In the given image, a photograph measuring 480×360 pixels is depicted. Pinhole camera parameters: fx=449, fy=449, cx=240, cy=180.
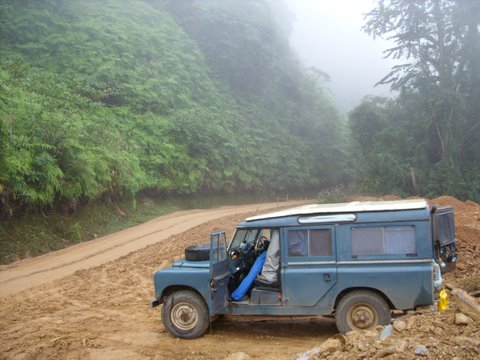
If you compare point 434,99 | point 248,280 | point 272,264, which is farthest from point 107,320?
point 434,99

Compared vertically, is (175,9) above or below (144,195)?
above

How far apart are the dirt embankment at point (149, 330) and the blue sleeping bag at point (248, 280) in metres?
0.70

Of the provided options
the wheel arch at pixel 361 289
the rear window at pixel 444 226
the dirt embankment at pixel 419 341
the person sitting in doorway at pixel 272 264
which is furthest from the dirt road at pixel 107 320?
the rear window at pixel 444 226

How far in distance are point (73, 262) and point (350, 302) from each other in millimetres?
9756

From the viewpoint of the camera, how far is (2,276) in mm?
12297

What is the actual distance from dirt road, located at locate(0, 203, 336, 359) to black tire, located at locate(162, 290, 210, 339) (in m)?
0.15

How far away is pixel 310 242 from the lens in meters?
7.24

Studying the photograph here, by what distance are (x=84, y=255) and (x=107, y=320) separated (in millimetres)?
6461

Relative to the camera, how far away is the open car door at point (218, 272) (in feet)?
24.1

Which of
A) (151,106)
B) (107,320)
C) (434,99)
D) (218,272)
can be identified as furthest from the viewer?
(151,106)

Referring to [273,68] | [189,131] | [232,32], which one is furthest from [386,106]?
[232,32]

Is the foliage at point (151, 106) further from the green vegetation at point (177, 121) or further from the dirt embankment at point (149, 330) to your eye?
the dirt embankment at point (149, 330)

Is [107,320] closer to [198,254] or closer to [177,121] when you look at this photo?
[198,254]

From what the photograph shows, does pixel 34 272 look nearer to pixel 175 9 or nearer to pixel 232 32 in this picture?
pixel 232 32
